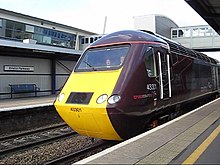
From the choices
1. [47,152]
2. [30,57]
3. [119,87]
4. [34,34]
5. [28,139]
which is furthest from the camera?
[34,34]

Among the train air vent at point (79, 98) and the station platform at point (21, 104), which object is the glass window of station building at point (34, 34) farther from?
the train air vent at point (79, 98)

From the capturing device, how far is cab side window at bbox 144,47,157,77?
8073 millimetres

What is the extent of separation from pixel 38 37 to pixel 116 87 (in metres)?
32.6

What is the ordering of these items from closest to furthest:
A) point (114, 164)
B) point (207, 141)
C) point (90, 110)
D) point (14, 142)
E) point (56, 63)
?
point (114, 164), point (207, 141), point (90, 110), point (14, 142), point (56, 63)

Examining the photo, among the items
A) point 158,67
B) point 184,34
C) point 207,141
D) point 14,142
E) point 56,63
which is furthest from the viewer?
point 184,34

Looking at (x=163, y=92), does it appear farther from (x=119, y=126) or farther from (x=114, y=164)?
(x=114, y=164)

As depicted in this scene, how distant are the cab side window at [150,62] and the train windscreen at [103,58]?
579mm

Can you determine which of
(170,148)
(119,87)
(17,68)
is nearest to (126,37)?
(119,87)

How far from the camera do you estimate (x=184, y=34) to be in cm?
4516

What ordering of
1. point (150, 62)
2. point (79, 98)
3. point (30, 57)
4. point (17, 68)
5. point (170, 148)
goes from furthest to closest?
point (30, 57) < point (17, 68) < point (150, 62) < point (79, 98) < point (170, 148)

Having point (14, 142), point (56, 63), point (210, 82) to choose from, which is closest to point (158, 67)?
point (14, 142)

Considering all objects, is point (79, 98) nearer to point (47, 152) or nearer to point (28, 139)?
point (47, 152)

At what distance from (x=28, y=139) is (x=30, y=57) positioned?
48.7 feet

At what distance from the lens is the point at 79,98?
752cm
